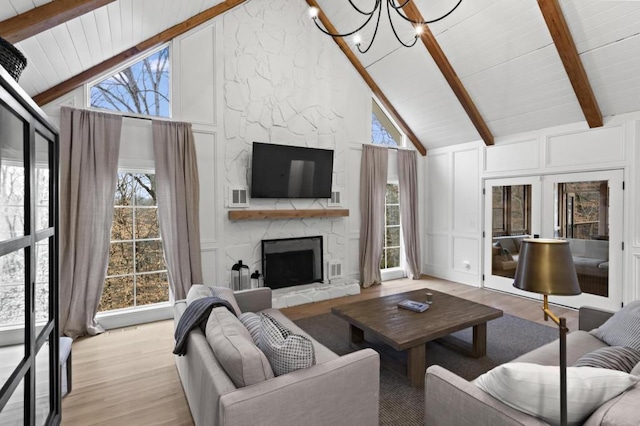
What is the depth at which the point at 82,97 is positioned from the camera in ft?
12.3

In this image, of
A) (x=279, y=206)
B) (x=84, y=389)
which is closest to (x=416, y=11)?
(x=279, y=206)

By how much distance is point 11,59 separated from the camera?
4.53ft

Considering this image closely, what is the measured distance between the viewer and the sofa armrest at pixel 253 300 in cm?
317

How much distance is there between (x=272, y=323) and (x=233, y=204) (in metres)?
2.89

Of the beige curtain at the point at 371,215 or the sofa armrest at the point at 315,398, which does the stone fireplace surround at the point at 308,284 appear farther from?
the sofa armrest at the point at 315,398

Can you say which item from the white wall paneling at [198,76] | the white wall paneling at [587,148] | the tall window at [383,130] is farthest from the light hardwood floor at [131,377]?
A: the tall window at [383,130]

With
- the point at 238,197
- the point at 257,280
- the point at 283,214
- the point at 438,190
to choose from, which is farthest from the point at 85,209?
the point at 438,190

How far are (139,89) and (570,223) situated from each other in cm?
592

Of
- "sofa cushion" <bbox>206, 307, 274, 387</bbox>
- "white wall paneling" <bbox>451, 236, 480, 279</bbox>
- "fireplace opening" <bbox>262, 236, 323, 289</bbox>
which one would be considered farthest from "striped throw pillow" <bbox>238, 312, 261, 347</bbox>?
"white wall paneling" <bbox>451, 236, 480, 279</bbox>

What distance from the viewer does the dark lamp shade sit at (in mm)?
1366

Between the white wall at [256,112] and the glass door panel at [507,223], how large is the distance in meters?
2.19

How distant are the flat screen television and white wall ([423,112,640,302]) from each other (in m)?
2.39

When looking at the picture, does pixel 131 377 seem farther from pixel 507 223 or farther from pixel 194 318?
pixel 507 223

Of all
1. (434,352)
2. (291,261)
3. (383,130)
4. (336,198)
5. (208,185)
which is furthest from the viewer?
(383,130)
